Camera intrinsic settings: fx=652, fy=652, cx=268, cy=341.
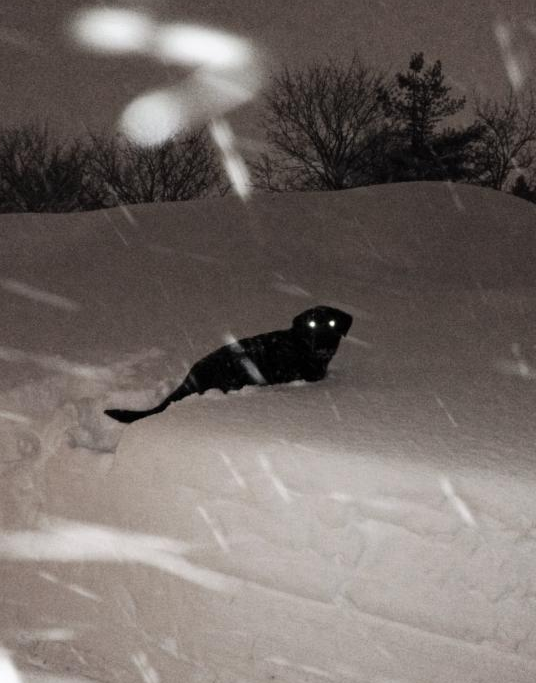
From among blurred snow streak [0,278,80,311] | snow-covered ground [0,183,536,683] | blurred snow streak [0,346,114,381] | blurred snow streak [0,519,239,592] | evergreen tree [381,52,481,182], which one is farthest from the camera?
evergreen tree [381,52,481,182]

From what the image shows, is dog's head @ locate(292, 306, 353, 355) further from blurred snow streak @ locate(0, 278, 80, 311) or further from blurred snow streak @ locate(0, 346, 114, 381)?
blurred snow streak @ locate(0, 278, 80, 311)

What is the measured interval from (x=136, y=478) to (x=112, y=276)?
501 cm

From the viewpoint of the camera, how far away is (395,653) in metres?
2.28

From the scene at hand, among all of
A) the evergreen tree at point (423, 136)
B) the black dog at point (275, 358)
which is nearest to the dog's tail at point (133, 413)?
the black dog at point (275, 358)

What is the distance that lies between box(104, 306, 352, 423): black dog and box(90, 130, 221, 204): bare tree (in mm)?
22344

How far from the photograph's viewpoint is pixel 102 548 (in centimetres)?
286

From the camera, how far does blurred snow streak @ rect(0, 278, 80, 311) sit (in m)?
6.33

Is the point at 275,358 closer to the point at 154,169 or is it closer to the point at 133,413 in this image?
the point at 133,413

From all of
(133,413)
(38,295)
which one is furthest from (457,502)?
(38,295)

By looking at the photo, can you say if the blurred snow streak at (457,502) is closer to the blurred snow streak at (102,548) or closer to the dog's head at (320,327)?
the blurred snow streak at (102,548)

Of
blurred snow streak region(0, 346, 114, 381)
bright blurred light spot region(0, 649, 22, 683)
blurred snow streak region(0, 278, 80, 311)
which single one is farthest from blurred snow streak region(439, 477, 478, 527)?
blurred snow streak region(0, 278, 80, 311)

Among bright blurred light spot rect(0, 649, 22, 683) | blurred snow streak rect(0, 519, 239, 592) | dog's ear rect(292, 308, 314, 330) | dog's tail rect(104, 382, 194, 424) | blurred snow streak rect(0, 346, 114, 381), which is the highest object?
blurred snow streak rect(0, 346, 114, 381)

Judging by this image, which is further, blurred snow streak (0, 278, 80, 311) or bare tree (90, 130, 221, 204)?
bare tree (90, 130, 221, 204)

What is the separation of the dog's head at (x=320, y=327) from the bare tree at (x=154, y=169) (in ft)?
73.3
